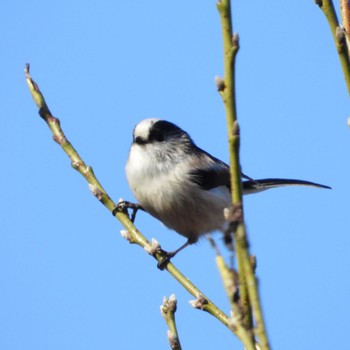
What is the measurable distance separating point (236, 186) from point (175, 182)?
10.9 ft

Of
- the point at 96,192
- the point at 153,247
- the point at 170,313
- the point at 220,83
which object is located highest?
the point at 96,192

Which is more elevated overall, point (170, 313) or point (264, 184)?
point (264, 184)

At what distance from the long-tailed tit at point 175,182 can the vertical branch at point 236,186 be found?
10.2ft

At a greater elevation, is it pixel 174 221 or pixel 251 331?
pixel 174 221

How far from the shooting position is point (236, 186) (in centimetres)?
131

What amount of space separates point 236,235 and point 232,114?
0.99 feet

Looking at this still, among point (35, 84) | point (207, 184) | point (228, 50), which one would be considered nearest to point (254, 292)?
point (228, 50)

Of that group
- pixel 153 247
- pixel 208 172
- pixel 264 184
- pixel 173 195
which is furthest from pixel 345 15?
pixel 264 184

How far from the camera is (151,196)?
175 inches

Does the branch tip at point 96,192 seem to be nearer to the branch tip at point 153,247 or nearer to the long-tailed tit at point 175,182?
the branch tip at point 153,247

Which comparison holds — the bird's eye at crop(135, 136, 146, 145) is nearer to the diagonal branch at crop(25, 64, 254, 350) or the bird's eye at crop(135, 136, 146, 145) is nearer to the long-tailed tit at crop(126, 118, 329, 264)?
the long-tailed tit at crop(126, 118, 329, 264)

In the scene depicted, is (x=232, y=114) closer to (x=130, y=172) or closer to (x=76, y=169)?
(x=76, y=169)

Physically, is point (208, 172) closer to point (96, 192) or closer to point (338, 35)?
point (96, 192)

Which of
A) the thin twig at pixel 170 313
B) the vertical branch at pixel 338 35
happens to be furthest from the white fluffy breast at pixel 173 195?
the vertical branch at pixel 338 35
